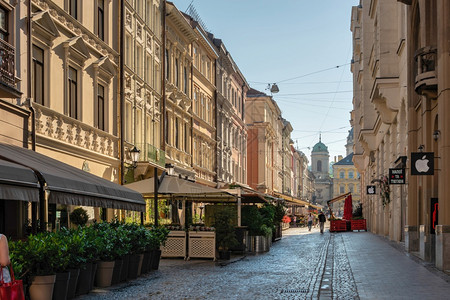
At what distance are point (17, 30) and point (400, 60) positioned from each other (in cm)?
1627

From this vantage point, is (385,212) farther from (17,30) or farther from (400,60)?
(17,30)

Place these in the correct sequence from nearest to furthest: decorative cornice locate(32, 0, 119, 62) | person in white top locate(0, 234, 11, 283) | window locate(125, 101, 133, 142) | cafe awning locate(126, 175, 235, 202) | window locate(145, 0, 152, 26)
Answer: person in white top locate(0, 234, 11, 283)
decorative cornice locate(32, 0, 119, 62)
cafe awning locate(126, 175, 235, 202)
window locate(125, 101, 133, 142)
window locate(145, 0, 152, 26)

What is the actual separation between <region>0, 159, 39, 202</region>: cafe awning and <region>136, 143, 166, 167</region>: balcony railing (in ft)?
61.9

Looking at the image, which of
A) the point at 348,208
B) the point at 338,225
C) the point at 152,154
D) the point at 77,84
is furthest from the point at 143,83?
the point at 348,208

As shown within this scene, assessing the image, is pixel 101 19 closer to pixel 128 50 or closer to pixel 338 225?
pixel 128 50

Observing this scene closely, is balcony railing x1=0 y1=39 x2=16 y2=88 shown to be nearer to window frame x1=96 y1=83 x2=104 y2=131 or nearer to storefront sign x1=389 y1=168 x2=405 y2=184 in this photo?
window frame x1=96 y1=83 x2=104 y2=131

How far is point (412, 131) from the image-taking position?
22906mm

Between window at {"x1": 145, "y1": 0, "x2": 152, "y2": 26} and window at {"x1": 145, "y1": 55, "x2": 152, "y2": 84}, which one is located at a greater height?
window at {"x1": 145, "y1": 0, "x2": 152, "y2": 26}

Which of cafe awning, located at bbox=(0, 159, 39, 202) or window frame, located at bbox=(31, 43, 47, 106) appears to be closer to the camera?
cafe awning, located at bbox=(0, 159, 39, 202)

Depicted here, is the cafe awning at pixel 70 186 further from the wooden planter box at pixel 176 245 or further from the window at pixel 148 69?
the window at pixel 148 69

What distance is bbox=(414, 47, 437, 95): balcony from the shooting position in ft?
59.4

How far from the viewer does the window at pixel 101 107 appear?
1030 inches

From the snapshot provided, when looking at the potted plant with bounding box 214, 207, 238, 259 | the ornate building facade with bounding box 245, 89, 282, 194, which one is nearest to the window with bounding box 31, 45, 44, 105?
the potted plant with bounding box 214, 207, 238, 259

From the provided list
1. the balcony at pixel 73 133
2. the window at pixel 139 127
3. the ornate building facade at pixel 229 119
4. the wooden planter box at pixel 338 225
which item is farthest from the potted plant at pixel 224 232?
the wooden planter box at pixel 338 225
